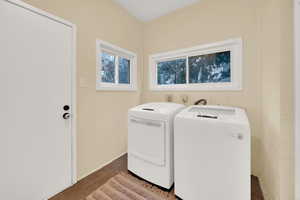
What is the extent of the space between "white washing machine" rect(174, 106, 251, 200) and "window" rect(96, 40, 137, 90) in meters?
1.38

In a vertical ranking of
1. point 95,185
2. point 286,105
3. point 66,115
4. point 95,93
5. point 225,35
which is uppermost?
point 225,35

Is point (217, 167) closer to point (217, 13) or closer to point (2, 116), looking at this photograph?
point (2, 116)

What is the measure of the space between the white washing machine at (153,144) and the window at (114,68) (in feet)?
2.55

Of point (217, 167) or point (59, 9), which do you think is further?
point (59, 9)

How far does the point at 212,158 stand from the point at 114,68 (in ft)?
6.72

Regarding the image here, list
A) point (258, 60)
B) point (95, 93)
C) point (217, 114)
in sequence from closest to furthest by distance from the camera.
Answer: point (217, 114)
point (258, 60)
point (95, 93)

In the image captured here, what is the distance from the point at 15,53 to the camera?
119cm

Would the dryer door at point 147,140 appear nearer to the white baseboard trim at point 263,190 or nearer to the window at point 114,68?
the window at point 114,68

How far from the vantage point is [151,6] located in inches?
91.1

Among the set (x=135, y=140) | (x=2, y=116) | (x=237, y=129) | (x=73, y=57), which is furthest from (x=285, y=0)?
(x=2, y=116)

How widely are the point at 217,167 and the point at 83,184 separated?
62.6 inches

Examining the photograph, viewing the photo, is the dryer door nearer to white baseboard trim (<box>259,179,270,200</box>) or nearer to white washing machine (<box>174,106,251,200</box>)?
white washing machine (<box>174,106,251,200</box>)

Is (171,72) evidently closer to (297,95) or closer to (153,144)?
(153,144)

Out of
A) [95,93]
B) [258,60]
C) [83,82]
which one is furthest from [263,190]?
[83,82]
